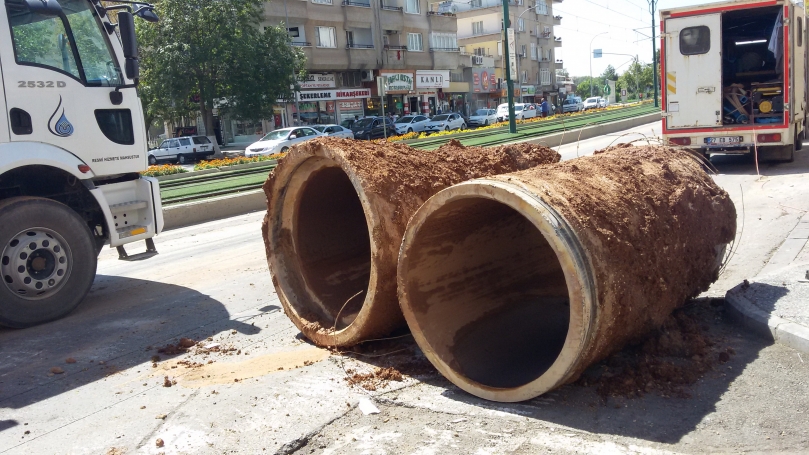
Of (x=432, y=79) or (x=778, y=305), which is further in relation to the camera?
(x=432, y=79)

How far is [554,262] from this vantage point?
6203 mm

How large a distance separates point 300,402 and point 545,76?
303 ft

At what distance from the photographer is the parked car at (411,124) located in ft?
151

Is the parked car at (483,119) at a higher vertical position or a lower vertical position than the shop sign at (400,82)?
lower

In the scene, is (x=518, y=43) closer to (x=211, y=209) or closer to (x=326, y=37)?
(x=326, y=37)

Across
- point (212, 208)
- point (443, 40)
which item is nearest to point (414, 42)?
point (443, 40)

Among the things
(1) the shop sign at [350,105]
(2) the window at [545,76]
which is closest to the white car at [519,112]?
(1) the shop sign at [350,105]

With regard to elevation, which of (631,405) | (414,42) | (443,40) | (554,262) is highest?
(443,40)

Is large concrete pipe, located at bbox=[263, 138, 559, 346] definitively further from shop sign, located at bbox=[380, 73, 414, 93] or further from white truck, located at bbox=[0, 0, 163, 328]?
shop sign, located at bbox=[380, 73, 414, 93]

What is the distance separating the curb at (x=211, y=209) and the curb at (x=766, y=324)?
9.45 m

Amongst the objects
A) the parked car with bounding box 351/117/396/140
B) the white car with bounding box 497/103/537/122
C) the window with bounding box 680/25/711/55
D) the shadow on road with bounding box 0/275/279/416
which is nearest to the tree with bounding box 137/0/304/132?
the parked car with bounding box 351/117/396/140

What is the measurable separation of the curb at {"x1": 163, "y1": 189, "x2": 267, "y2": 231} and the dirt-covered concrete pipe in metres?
8.54

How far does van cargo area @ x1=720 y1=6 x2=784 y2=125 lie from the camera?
1434cm

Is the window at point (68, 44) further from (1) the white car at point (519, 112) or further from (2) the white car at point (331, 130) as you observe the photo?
(1) the white car at point (519, 112)
